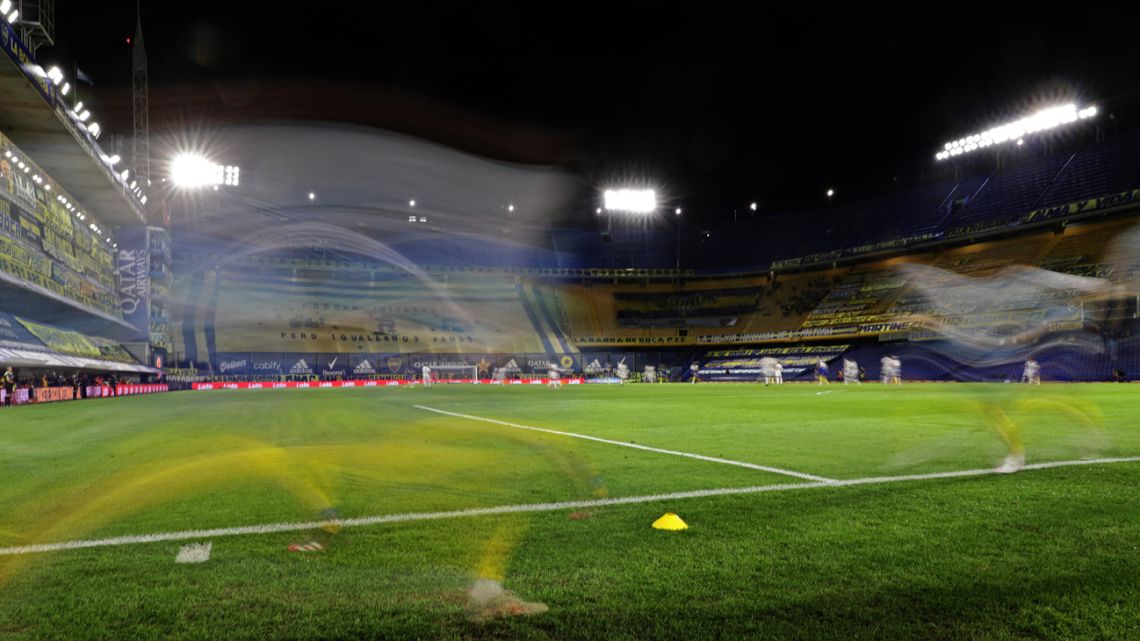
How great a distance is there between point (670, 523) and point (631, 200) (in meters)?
73.3

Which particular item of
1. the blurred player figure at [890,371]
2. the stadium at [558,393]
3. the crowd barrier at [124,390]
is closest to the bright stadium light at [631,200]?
the stadium at [558,393]

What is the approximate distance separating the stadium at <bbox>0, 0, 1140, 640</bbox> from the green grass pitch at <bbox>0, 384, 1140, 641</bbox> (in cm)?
3

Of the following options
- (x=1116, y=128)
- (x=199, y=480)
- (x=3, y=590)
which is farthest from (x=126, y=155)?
(x=1116, y=128)

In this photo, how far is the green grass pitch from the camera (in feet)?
8.71

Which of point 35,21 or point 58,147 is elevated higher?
point 35,21

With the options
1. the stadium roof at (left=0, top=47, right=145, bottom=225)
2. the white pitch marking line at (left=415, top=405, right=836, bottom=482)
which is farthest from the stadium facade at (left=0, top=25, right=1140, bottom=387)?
the white pitch marking line at (left=415, top=405, right=836, bottom=482)

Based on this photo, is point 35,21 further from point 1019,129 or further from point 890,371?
point 1019,129

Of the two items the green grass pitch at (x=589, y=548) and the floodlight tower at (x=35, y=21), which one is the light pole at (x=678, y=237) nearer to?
the floodlight tower at (x=35, y=21)

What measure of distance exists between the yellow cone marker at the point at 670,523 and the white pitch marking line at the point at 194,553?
8.98 ft

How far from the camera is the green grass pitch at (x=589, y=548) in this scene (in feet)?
8.71

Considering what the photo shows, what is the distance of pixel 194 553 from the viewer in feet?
12.5

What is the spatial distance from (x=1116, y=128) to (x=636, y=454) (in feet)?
224

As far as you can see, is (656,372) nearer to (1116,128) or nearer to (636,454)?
(1116,128)

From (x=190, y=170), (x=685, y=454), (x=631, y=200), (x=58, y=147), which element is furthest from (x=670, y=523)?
(x=631, y=200)
